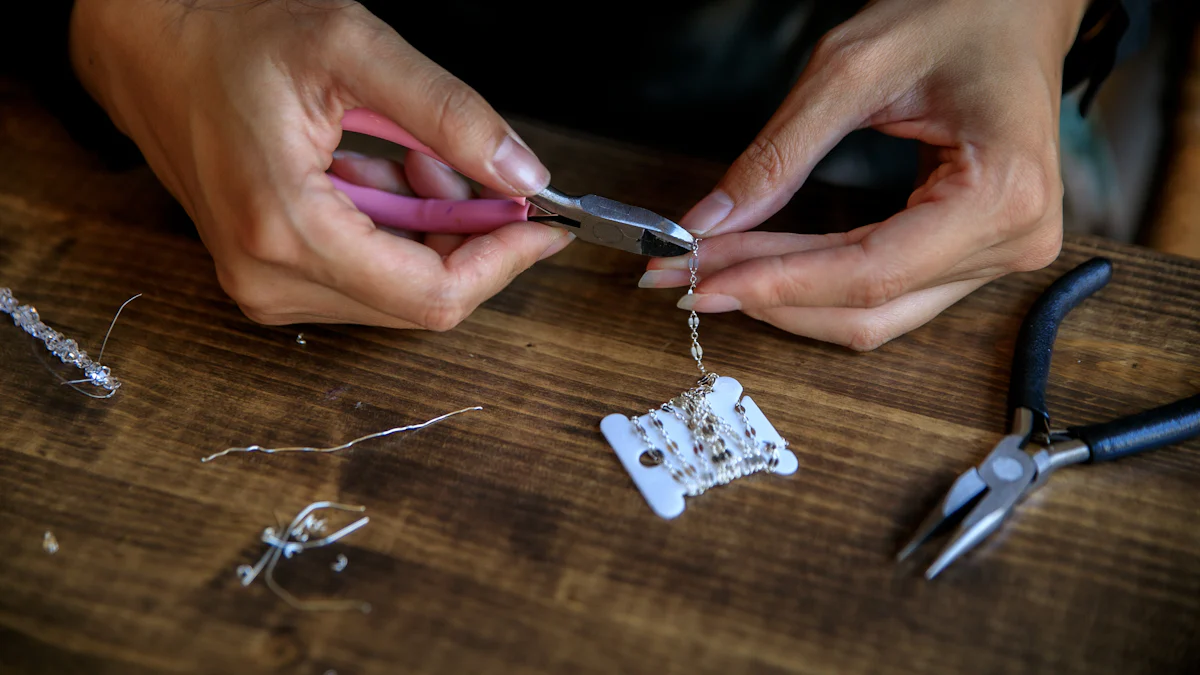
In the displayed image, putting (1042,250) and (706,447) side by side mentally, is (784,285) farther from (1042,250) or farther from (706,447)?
(1042,250)

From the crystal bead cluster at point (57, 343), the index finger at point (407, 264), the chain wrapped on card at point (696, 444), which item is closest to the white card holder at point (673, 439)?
the chain wrapped on card at point (696, 444)

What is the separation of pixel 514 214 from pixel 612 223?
131 millimetres

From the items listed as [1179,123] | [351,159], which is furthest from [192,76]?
[1179,123]

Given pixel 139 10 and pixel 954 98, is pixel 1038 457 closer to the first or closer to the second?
pixel 954 98

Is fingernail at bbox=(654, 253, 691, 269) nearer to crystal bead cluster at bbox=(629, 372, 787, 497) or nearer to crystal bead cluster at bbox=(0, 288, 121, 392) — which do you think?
crystal bead cluster at bbox=(629, 372, 787, 497)

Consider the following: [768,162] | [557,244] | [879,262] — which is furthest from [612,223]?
[879,262]

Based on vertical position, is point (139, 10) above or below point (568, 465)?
above

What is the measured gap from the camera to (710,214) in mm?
1022

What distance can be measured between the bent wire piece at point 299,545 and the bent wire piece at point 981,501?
557 mm

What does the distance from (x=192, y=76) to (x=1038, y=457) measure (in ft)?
3.41

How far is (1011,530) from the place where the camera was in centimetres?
87

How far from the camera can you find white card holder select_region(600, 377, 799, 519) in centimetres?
89

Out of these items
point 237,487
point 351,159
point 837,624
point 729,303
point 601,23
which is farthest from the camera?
point 601,23

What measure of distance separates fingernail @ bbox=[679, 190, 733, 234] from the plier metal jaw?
18 mm
